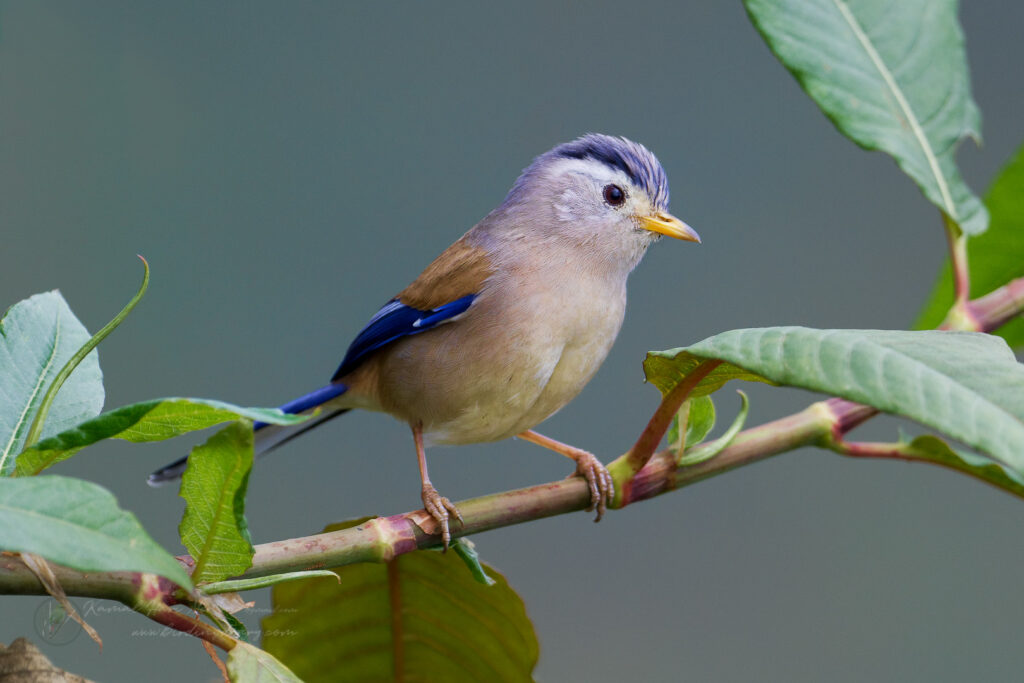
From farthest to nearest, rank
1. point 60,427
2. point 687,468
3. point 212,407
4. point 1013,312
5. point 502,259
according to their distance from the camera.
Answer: point 502,259
point 1013,312
point 687,468
point 60,427
point 212,407

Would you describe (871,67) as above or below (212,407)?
above

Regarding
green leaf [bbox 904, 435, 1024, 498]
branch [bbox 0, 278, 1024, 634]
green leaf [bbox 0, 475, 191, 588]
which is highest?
green leaf [bbox 0, 475, 191, 588]

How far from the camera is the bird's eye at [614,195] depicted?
206 centimetres

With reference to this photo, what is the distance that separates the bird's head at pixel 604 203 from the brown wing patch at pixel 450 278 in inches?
4.7

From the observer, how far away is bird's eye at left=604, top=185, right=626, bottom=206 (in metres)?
2.06

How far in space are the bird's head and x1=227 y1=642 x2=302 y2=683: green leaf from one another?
3.91 ft

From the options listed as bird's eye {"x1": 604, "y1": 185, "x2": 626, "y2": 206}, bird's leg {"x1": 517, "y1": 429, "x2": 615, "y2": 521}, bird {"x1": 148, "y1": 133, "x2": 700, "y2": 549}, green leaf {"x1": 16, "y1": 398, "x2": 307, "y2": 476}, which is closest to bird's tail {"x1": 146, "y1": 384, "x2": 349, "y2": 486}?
bird {"x1": 148, "y1": 133, "x2": 700, "y2": 549}

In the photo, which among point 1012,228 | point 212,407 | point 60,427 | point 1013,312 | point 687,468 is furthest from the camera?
point 1012,228

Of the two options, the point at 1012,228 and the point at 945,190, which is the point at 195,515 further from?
the point at 1012,228

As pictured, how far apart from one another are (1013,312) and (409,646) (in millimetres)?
959

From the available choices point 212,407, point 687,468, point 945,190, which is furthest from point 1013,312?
point 212,407

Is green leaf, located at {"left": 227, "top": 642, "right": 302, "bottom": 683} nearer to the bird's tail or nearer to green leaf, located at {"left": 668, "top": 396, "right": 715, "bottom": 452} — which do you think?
green leaf, located at {"left": 668, "top": 396, "right": 715, "bottom": 452}

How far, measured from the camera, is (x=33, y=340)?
1.12 meters

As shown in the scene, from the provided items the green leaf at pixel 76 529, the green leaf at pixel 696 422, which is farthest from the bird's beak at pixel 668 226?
the green leaf at pixel 76 529
